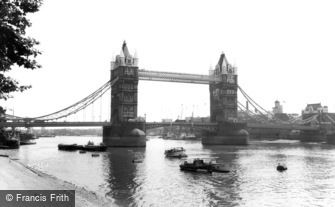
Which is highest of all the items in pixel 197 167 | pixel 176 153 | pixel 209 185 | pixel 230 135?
pixel 230 135

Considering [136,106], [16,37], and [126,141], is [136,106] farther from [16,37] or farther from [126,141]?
[16,37]

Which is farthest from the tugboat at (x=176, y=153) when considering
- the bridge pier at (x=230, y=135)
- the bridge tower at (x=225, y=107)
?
the bridge tower at (x=225, y=107)

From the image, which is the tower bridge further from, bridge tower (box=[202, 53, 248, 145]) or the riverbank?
the riverbank

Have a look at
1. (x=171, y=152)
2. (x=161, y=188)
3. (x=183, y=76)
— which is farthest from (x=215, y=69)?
(x=161, y=188)

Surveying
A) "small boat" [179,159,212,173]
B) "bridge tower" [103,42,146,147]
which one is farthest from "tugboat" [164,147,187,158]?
"bridge tower" [103,42,146,147]

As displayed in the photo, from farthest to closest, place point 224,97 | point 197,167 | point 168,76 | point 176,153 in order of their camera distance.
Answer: point 224,97 < point 168,76 < point 176,153 < point 197,167

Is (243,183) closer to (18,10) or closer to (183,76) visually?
(18,10)

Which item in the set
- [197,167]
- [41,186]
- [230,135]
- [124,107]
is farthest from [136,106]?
[41,186]

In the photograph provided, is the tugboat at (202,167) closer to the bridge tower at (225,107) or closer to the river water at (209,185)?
the river water at (209,185)
